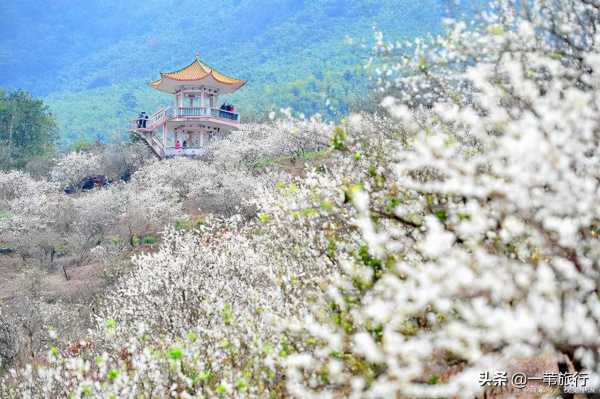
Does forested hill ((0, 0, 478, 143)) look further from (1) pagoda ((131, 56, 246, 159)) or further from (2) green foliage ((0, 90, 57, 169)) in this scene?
(2) green foliage ((0, 90, 57, 169))

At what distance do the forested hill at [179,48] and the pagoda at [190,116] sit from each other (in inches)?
566

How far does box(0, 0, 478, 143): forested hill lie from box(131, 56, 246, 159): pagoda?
1438cm

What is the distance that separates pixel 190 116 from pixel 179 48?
321 feet

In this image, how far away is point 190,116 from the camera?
4569 cm

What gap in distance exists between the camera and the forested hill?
90.8 meters

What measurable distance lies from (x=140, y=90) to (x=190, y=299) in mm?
106982

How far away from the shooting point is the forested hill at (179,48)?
90.8 metres

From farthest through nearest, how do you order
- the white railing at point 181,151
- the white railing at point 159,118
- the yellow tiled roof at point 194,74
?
1. the white railing at point 159,118
2. the yellow tiled roof at point 194,74
3. the white railing at point 181,151

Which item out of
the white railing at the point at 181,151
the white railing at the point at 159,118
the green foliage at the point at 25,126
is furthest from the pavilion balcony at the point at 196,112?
the green foliage at the point at 25,126

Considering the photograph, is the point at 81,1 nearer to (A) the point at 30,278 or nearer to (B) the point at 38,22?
(B) the point at 38,22

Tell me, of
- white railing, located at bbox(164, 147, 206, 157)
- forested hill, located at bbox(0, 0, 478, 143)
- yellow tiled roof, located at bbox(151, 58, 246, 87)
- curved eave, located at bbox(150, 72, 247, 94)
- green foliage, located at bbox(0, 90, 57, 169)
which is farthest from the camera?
forested hill, located at bbox(0, 0, 478, 143)

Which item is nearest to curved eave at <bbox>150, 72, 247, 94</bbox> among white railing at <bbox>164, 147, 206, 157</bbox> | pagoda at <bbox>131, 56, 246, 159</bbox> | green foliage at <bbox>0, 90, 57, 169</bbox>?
pagoda at <bbox>131, 56, 246, 159</bbox>

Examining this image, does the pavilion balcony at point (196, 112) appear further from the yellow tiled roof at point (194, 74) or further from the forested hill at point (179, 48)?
the forested hill at point (179, 48)

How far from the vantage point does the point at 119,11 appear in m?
176
